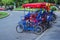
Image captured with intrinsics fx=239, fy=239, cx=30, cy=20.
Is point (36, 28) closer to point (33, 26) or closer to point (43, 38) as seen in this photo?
point (33, 26)

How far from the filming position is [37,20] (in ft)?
55.4

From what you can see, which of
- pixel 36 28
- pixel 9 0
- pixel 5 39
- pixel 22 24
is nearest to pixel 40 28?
pixel 36 28

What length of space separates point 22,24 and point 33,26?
84cm

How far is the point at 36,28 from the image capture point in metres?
16.2

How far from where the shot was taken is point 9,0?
61.4 m

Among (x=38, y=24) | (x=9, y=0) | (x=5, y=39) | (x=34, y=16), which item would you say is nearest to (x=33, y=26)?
(x=38, y=24)

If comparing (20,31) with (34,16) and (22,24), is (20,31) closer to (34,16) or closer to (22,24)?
(22,24)

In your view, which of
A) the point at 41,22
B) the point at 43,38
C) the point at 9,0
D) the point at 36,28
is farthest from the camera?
the point at 9,0

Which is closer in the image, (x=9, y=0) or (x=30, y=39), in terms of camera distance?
(x=30, y=39)

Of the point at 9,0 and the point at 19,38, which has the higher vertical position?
the point at 19,38

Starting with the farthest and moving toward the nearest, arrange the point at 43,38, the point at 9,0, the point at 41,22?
the point at 9,0, the point at 41,22, the point at 43,38

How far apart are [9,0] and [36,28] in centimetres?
4592

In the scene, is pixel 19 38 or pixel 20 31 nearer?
pixel 19 38

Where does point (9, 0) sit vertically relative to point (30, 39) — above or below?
below
